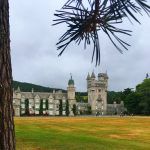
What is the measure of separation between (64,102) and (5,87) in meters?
140

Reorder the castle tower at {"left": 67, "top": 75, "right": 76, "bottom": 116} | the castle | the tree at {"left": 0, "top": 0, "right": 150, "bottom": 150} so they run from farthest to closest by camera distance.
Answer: the castle tower at {"left": 67, "top": 75, "right": 76, "bottom": 116}, the castle, the tree at {"left": 0, "top": 0, "right": 150, "bottom": 150}

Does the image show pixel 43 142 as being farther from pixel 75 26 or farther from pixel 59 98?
pixel 59 98

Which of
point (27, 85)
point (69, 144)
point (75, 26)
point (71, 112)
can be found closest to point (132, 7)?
point (75, 26)

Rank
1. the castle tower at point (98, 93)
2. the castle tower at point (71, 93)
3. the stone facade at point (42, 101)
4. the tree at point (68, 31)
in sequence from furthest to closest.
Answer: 1. the castle tower at point (98, 93)
2. the castle tower at point (71, 93)
3. the stone facade at point (42, 101)
4. the tree at point (68, 31)

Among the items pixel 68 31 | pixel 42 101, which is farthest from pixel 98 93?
pixel 68 31

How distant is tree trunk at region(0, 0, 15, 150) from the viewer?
3318mm

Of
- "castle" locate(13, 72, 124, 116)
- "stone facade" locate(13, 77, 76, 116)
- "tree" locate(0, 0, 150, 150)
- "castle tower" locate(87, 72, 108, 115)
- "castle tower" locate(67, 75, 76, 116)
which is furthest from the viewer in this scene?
"castle tower" locate(87, 72, 108, 115)

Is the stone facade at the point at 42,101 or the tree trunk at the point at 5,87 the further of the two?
the stone facade at the point at 42,101

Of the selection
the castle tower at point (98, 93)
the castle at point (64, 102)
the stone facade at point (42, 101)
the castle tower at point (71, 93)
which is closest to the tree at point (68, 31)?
the castle at point (64, 102)

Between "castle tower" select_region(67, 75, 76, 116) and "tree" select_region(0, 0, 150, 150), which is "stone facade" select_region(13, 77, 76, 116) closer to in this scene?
"castle tower" select_region(67, 75, 76, 116)

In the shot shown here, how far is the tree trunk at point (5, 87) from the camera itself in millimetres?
3318

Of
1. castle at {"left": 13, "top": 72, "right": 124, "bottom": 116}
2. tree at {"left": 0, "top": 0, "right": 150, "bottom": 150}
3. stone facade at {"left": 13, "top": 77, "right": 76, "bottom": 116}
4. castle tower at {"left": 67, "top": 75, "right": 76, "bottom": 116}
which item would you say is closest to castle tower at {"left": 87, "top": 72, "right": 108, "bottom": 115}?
castle at {"left": 13, "top": 72, "right": 124, "bottom": 116}

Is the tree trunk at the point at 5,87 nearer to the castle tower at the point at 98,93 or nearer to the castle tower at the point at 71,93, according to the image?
the castle tower at the point at 71,93

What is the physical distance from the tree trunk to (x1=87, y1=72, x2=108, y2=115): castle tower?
468 ft
